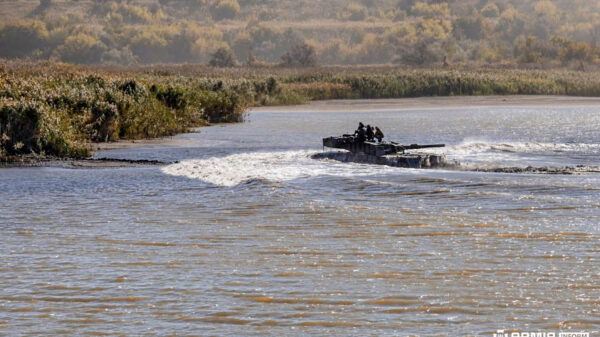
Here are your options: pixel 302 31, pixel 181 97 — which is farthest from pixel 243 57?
pixel 181 97

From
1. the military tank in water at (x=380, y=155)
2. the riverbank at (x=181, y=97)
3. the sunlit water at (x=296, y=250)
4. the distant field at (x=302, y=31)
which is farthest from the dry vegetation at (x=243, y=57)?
the sunlit water at (x=296, y=250)

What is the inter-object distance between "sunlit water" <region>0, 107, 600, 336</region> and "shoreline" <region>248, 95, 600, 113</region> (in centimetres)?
3340

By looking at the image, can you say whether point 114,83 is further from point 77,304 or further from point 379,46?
point 379,46

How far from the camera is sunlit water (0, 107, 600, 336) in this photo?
10000 mm

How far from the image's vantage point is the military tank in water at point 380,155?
24172 millimetres

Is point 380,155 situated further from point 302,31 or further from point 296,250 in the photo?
point 302,31

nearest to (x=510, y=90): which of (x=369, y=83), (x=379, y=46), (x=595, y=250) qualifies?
(x=369, y=83)

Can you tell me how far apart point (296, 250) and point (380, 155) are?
12.1 metres

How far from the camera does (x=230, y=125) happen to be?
4325 cm

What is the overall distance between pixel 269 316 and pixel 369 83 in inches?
2384

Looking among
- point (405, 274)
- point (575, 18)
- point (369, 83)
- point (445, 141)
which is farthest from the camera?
point (575, 18)

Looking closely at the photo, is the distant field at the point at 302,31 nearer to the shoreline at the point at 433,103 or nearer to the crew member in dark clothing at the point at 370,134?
the shoreline at the point at 433,103

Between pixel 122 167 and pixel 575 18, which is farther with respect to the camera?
pixel 575 18

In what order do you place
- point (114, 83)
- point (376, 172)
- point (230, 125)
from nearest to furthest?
point (376, 172) < point (114, 83) < point (230, 125)
